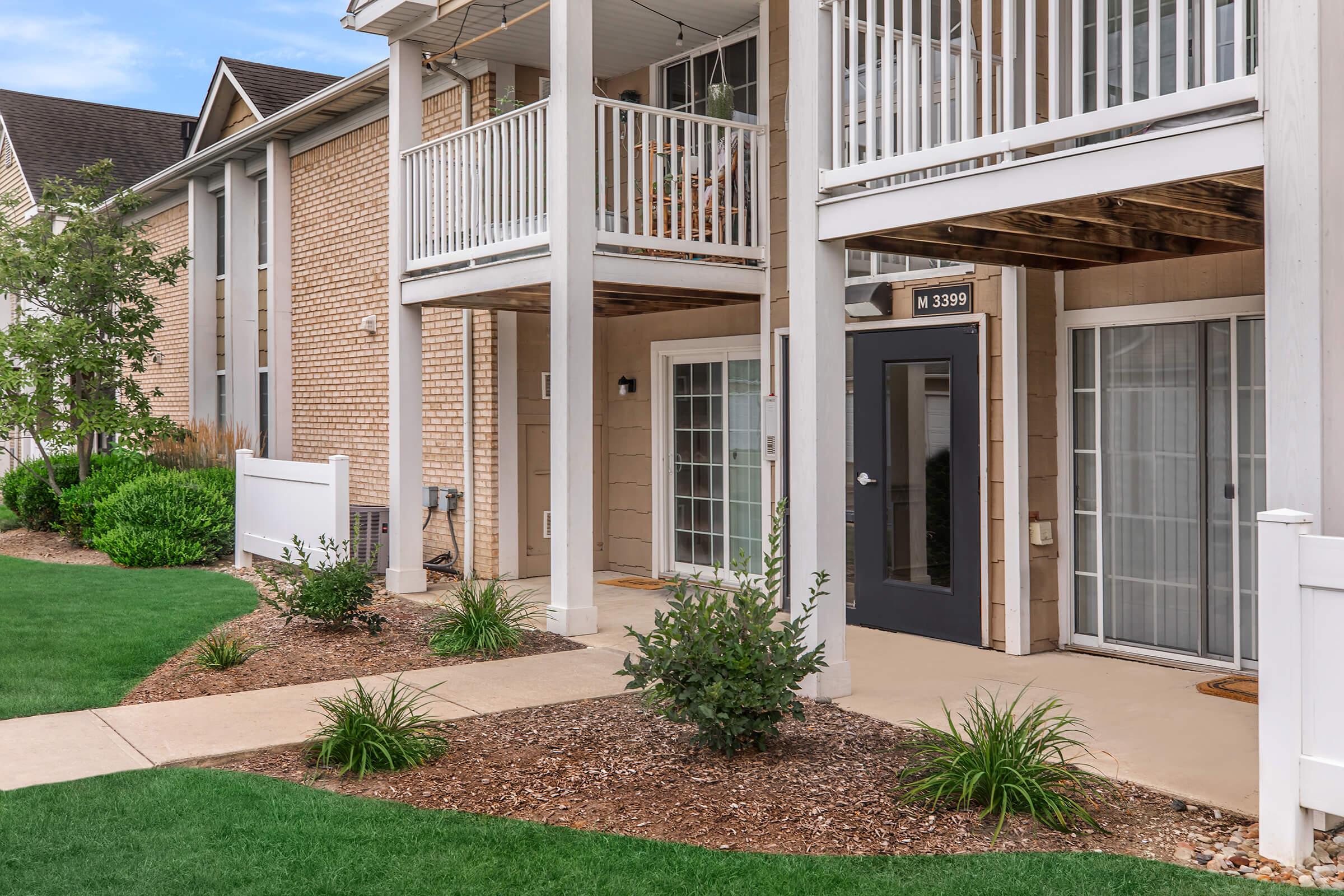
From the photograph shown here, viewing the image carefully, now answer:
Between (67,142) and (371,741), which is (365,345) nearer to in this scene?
(371,741)

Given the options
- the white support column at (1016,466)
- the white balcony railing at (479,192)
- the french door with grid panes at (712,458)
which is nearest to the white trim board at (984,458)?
the white support column at (1016,466)

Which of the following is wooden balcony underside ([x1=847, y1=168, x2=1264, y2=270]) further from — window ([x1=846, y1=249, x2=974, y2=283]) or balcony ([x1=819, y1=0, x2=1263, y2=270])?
window ([x1=846, y1=249, x2=974, y2=283])

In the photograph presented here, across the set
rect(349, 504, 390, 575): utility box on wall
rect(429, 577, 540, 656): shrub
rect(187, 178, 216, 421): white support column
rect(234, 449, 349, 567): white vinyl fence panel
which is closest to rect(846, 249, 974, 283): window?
rect(429, 577, 540, 656): shrub

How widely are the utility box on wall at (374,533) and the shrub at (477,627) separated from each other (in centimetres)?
310

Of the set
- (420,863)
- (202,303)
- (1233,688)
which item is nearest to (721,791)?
(420,863)

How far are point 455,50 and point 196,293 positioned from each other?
914cm

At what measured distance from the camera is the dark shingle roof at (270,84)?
53.9ft

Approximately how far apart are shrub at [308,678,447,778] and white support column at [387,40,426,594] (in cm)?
490

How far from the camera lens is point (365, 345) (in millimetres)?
13359

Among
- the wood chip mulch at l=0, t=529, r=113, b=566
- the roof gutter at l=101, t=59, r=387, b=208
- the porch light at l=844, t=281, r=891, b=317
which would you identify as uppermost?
the roof gutter at l=101, t=59, r=387, b=208

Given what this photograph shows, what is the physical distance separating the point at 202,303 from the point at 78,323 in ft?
10.1

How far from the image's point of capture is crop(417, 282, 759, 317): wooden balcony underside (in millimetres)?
9398

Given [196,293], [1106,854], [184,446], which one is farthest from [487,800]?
[196,293]

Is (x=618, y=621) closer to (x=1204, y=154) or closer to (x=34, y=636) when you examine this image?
(x=34, y=636)
